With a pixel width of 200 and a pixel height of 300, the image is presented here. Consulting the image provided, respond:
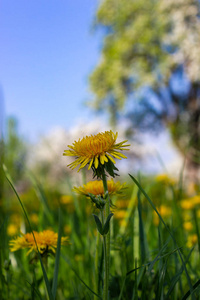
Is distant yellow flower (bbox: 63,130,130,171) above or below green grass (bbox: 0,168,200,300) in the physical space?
above

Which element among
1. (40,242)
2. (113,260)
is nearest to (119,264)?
(113,260)

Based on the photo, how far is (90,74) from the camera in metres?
11.6

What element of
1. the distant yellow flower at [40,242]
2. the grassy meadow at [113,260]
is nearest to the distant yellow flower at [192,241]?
the grassy meadow at [113,260]

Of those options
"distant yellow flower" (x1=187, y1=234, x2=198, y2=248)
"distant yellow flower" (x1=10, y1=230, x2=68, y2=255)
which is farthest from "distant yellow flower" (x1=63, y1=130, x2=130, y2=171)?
"distant yellow flower" (x1=187, y1=234, x2=198, y2=248)

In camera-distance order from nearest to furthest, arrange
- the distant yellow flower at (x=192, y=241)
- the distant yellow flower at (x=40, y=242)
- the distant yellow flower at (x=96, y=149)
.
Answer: the distant yellow flower at (x=96, y=149), the distant yellow flower at (x=40, y=242), the distant yellow flower at (x=192, y=241)

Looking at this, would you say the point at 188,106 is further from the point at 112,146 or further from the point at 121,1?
the point at 112,146

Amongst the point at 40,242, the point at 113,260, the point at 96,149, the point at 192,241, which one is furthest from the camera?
the point at 192,241

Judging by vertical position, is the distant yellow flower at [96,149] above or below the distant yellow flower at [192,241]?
above

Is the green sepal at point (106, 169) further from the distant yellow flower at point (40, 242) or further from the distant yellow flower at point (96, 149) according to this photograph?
the distant yellow flower at point (40, 242)

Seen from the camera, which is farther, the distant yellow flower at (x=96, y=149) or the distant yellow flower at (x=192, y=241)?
the distant yellow flower at (x=192, y=241)

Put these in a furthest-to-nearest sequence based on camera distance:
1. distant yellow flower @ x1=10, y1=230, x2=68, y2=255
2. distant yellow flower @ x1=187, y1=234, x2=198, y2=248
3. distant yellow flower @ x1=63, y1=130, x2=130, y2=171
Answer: distant yellow flower @ x1=187, y1=234, x2=198, y2=248, distant yellow flower @ x1=10, y1=230, x2=68, y2=255, distant yellow flower @ x1=63, y1=130, x2=130, y2=171

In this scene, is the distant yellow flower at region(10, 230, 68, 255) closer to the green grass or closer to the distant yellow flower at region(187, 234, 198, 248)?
the green grass

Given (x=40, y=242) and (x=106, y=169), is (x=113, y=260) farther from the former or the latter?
(x=106, y=169)

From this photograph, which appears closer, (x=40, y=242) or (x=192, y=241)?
(x=40, y=242)
